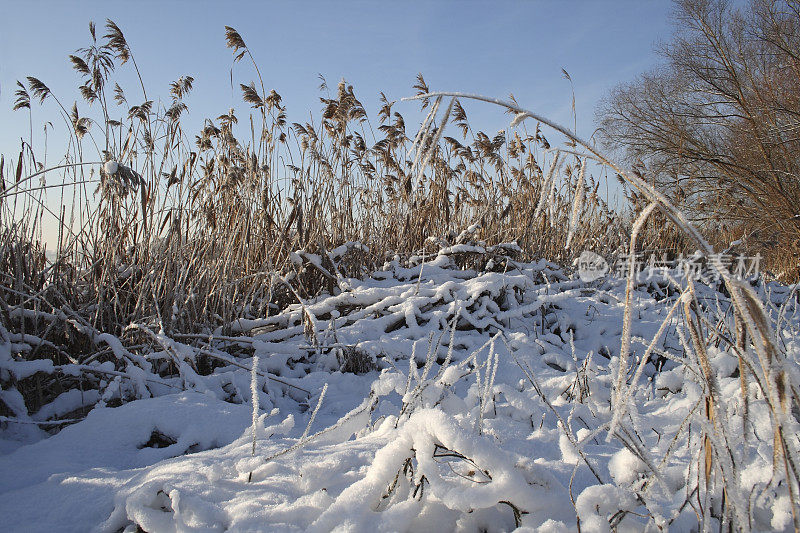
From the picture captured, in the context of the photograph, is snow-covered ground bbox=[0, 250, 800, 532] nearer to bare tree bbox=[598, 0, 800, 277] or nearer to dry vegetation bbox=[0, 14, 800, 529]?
dry vegetation bbox=[0, 14, 800, 529]

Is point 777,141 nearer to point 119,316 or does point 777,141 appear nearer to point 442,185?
point 442,185

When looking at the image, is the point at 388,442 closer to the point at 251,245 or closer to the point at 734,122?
the point at 251,245

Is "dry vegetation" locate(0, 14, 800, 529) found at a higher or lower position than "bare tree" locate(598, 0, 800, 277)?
lower

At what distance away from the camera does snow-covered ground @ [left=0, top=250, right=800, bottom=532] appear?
77cm

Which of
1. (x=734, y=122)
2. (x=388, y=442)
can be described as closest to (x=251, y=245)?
(x=388, y=442)

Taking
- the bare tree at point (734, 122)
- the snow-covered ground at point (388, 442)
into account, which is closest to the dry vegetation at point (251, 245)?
the snow-covered ground at point (388, 442)

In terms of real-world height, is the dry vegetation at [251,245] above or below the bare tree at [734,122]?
below

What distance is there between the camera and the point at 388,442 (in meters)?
0.97

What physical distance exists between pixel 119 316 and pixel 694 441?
2.50 meters

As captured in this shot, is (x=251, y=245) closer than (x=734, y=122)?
Yes

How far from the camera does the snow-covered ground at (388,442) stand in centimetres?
77

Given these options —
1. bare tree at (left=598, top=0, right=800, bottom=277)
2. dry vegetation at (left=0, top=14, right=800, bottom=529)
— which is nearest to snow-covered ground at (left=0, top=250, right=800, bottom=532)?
dry vegetation at (left=0, top=14, right=800, bottom=529)

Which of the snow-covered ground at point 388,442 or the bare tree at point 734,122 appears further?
the bare tree at point 734,122

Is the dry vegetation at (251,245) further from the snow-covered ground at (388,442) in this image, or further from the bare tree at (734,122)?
the bare tree at (734,122)
